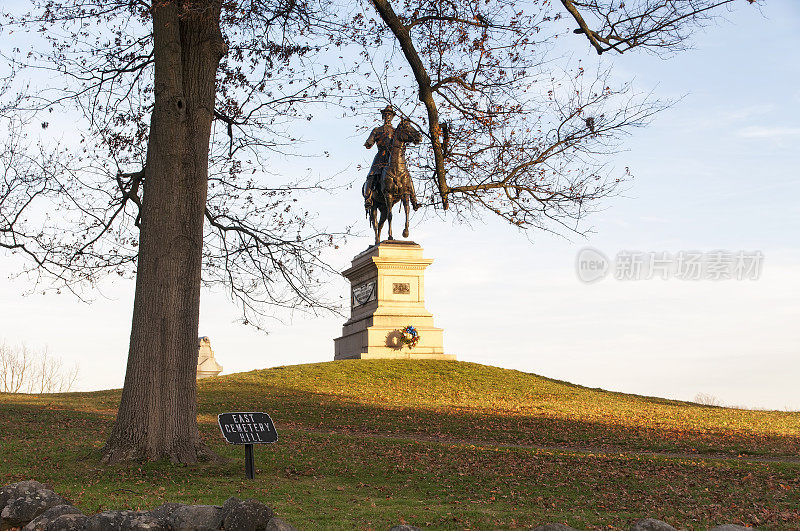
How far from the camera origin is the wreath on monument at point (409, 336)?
30.1 m

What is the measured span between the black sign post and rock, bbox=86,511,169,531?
340 centimetres

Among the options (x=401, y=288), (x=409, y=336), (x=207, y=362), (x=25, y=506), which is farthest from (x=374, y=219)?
(x=25, y=506)

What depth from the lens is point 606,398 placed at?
88.1 ft

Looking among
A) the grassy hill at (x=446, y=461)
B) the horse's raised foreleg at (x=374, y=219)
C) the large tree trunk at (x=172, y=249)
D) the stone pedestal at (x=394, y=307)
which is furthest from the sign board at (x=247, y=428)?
the horse's raised foreleg at (x=374, y=219)

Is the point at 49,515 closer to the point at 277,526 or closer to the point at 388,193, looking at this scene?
the point at 277,526

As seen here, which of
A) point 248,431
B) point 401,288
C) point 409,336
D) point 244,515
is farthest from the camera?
point 401,288

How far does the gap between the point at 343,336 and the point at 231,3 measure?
21221 mm

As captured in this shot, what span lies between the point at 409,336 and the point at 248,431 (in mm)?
18381

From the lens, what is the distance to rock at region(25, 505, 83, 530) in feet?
27.5

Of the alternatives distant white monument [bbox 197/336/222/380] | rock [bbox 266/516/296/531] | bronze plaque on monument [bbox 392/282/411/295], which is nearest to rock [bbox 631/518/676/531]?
rock [bbox 266/516/296/531]

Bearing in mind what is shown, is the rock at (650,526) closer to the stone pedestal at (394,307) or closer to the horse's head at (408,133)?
the horse's head at (408,133)

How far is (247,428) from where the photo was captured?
1195 cm

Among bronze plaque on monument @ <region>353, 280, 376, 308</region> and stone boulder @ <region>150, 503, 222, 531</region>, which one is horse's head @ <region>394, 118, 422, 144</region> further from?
bronze plaque on monument @ <region>353, 280, 376, 308</region>

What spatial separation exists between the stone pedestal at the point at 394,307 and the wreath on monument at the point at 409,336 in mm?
159
